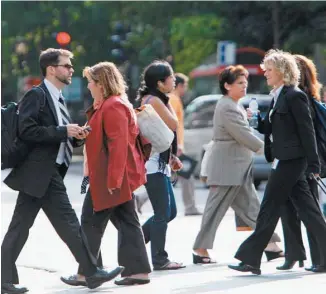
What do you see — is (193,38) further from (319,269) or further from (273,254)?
(319,269)

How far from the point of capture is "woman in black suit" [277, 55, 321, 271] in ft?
32.7

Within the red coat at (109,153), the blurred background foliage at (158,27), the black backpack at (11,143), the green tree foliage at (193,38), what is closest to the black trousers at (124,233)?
the red coat at (109,153)

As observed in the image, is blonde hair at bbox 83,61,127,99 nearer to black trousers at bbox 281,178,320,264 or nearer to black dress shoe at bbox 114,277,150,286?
black dress shoe at bbox 114,277,150,286

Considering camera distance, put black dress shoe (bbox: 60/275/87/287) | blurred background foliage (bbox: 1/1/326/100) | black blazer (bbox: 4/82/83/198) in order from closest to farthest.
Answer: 1. black blazer (bbox: 4/82/83/198)
2. black dress shoe (bbox: 60/275/87/287)
3. blurred background foliage (bbox: 1/1/326/100)

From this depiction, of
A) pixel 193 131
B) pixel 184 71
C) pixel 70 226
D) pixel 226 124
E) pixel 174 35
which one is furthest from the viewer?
pixel 184 71

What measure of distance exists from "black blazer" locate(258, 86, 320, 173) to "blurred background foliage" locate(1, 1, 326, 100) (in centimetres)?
2696

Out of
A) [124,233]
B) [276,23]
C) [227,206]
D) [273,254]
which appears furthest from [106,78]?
[276,23]

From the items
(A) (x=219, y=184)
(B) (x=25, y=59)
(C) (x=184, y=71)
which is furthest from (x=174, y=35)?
(A) (x=219, y=184)

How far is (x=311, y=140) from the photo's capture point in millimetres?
9430

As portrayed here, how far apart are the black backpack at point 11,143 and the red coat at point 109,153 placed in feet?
1.60

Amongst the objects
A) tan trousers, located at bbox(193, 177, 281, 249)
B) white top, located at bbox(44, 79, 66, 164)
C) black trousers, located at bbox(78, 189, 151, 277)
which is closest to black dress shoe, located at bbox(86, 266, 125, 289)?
black trousers, located at bbox(78, 189, 151, 277)

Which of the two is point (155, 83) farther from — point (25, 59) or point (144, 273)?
point (25, 59)

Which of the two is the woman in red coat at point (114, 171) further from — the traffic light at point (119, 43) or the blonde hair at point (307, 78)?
the traffic light at point (119, 43)

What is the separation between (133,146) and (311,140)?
1.30 meters
